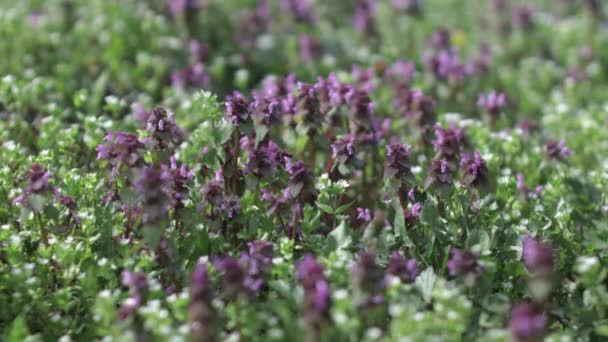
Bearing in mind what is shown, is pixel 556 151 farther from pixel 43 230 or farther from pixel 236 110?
pixel 43 230

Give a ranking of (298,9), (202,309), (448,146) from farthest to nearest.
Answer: (298,9), (448,146), (202,309)

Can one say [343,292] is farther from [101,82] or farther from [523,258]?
[101,82]

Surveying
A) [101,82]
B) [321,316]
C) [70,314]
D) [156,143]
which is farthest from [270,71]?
[321,316]

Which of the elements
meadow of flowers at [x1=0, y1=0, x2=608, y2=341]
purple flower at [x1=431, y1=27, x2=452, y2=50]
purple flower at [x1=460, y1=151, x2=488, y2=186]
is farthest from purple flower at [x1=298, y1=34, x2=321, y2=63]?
purple flower at [x1=460, y1=151, x2=488, y2=186]

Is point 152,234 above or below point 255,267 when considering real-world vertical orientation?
above

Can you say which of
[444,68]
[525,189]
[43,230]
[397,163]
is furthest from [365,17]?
[43,230]

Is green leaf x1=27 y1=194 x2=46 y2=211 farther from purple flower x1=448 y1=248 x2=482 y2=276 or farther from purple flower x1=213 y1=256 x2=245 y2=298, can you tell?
purple flower x1=448 y1=248 x2=482 y2=276

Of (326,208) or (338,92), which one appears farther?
(338,92)
